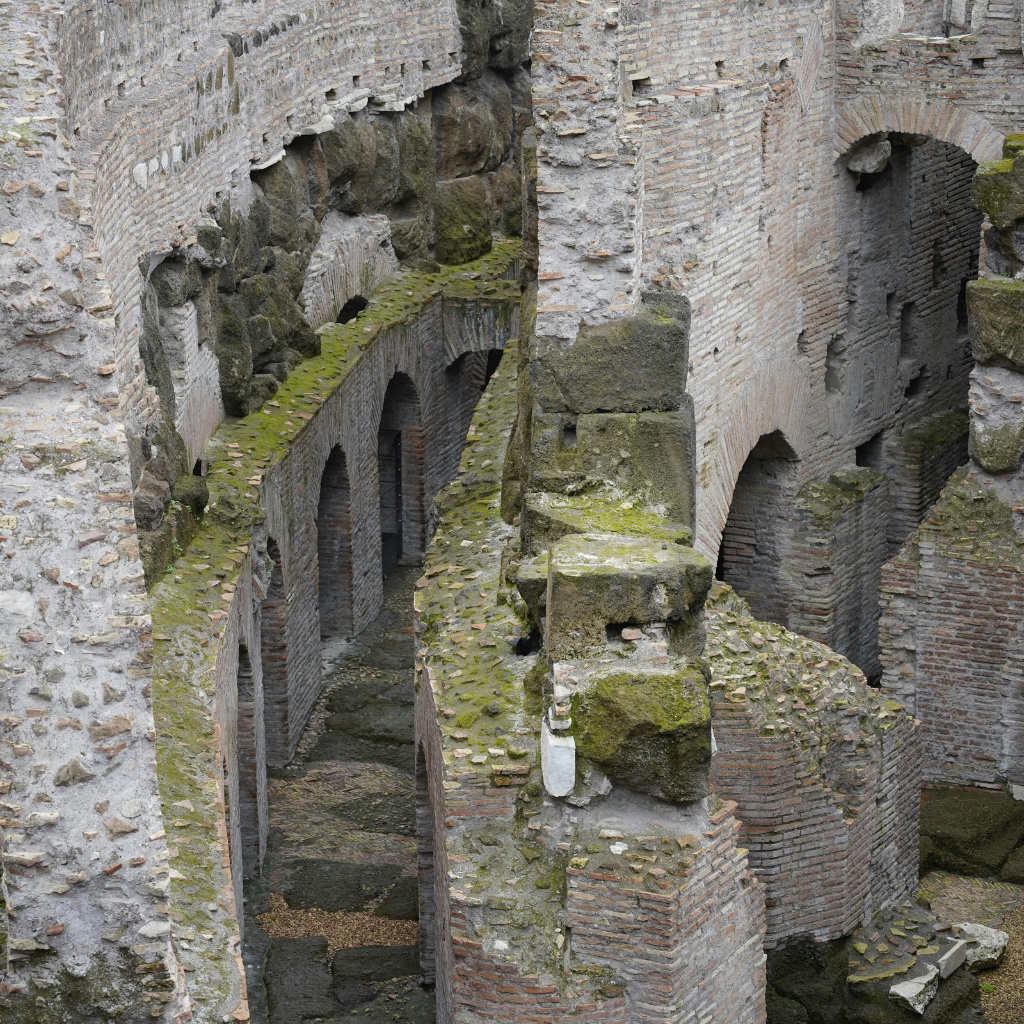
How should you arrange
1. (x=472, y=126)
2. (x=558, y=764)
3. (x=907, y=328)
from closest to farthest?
(x=558, y=764)
(x=907, y=328)
(x=472, y=126)

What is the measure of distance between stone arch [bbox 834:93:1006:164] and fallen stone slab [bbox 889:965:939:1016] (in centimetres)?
593

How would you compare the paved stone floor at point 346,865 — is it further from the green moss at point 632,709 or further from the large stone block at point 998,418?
the large stone block at point 998,418

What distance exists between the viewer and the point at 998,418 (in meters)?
13.5

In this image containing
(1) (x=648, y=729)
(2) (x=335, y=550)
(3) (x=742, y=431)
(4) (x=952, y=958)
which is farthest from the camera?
(2) (x=335, y=550)

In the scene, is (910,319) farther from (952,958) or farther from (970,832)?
(952,958)

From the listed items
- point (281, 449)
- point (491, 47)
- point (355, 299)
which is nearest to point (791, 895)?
point (281, 449)

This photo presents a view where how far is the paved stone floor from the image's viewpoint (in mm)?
11750

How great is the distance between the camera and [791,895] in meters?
11.3

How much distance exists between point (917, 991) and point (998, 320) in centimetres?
444

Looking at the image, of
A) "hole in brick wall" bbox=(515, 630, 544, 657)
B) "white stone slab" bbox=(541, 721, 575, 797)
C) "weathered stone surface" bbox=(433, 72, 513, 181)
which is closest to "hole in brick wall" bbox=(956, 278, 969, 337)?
"weathered stone surface" bbox=(433, 72, 513, 181)

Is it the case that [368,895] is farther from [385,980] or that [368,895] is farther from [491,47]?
[491,47]

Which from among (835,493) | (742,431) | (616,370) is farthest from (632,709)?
(835,493)

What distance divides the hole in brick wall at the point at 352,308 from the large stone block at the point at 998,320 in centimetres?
659

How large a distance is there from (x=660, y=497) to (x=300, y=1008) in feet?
11.4
